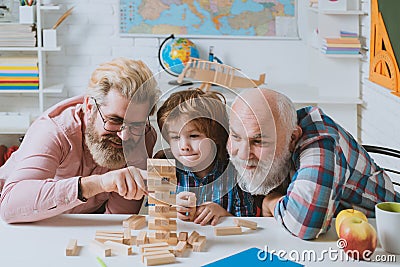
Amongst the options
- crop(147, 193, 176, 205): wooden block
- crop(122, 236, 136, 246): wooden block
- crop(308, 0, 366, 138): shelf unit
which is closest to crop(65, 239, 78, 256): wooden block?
crop(122, 236, 136, 246): wooden block

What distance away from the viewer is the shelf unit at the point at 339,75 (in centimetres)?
429

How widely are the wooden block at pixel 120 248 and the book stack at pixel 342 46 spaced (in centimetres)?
279

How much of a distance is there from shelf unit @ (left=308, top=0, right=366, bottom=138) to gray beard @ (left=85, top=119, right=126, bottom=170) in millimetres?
2228

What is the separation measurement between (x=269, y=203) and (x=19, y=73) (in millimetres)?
2859

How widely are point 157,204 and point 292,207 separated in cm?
36

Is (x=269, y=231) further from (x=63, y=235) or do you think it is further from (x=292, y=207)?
(x=63, y=235)

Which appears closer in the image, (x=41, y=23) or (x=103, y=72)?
(x=103, y=72)

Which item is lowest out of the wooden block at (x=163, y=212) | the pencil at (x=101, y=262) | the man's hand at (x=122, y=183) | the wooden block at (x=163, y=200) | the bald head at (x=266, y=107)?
the pencil at (x=101, y=262)

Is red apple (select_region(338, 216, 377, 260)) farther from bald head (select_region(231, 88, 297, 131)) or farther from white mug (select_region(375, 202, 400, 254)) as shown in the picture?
bald head (select_region(231, 88, 297, 131))

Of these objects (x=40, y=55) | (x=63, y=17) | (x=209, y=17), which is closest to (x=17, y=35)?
(x=40, y=55)

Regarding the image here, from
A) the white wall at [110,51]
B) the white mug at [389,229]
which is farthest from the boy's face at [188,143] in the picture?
the white wall at [110,51]

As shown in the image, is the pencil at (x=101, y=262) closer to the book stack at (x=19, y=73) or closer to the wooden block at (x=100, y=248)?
the wooden block at (x=100, y=248)

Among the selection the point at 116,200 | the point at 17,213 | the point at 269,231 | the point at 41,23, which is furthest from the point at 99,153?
the point at 41,23

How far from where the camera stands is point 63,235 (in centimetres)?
183
